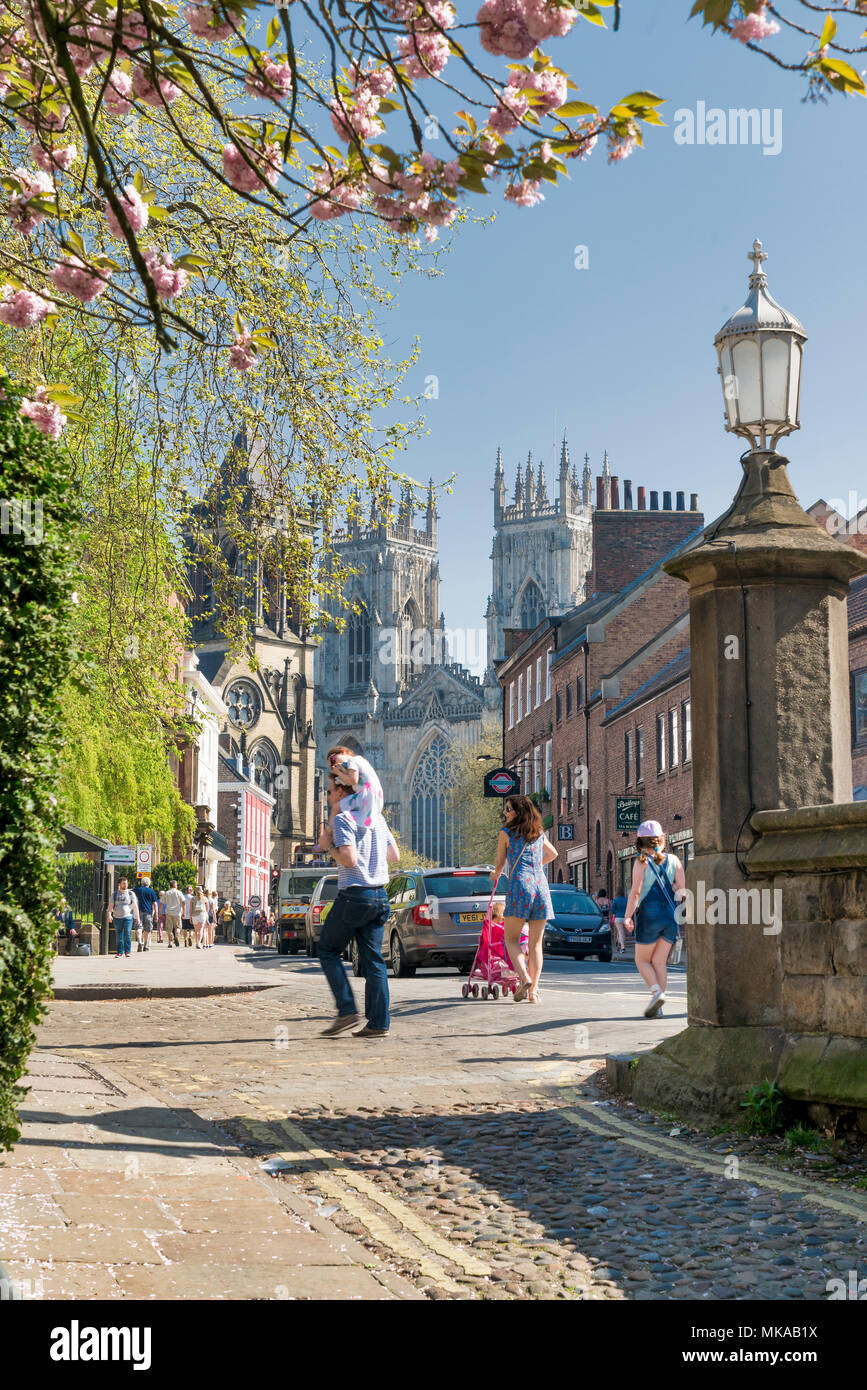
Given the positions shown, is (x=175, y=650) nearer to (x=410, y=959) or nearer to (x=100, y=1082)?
(x=410, y=959)

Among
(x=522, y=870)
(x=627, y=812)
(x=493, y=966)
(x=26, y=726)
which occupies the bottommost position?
(x=493, y=966)

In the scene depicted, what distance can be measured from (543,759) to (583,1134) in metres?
48.6

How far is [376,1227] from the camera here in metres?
4.80

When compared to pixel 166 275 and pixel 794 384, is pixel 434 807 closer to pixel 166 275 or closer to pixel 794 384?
pixel 794 384

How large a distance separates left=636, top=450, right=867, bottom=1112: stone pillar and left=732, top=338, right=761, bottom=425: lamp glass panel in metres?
0.75

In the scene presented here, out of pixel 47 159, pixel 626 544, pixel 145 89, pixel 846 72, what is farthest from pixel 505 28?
pixel 626 544

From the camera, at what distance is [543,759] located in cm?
5509

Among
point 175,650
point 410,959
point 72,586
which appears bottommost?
point 410,959

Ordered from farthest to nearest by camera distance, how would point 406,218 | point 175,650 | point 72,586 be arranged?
point 175,650 < point 406,218 < point 72,586

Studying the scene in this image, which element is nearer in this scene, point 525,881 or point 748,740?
point 748,740

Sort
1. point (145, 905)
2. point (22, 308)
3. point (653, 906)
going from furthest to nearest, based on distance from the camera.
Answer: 1. point (145, 905)
2. point (653, 906)
3. point (22, 308)

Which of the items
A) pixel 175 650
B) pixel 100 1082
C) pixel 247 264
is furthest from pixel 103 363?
pixel 100 1082

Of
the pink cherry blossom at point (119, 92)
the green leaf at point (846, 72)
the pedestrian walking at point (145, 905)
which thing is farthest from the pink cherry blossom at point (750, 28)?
the pedestrian walking at point (145, 905)

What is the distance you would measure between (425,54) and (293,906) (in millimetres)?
34255
